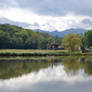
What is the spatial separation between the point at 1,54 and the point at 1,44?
2081 inches

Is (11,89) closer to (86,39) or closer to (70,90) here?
(70,90)

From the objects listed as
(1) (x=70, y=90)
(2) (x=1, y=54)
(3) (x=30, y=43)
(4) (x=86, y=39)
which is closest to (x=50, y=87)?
(1) (x=70, y=90)

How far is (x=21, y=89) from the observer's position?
36.6ft

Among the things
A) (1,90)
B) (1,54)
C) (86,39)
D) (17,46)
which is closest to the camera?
(1,90)

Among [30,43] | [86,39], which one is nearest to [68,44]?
[86,39]

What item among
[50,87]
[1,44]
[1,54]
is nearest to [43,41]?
[1,44]

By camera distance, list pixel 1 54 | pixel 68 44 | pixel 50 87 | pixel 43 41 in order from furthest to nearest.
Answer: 1. pixel 43 41
2. pixel 68 44
3. pixel 1 54
4. pixel 50 87

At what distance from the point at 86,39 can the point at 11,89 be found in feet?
285

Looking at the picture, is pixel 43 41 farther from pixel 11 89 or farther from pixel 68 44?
pixel 11 89

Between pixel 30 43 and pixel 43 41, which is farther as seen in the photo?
pixel 43 41

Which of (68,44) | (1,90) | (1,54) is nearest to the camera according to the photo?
(1,90)

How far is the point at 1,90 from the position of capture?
10.9 meters

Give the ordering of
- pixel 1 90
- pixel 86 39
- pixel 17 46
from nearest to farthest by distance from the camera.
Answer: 1. pixel 1 90
2. pixel 86 39
3. pixel 17 46

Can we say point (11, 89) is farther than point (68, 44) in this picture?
No
